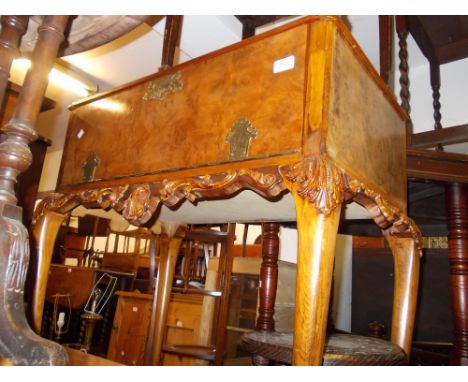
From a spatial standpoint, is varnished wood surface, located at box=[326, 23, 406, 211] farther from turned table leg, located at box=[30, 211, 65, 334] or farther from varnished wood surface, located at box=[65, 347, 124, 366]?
turned table leg, located at box=[30, 211, 65, 334]

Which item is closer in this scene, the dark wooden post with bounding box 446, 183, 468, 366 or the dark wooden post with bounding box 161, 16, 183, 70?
the dark wooden post with bounding box 446, 183, 468, 366

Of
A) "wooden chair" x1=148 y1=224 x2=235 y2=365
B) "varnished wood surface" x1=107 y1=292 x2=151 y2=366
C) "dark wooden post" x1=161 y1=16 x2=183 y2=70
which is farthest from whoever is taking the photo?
"varnished wood surface" x1=107 y1=292 x2=151 y2=366

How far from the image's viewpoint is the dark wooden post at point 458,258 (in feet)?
4.74

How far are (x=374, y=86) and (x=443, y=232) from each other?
1499mm

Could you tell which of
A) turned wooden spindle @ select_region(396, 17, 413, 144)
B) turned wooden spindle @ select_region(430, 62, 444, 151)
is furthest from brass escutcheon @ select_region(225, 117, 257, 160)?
turned wooden spindle @ select_region(430, 62, 444, 151)

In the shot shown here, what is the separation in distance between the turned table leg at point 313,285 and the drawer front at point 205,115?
0.19 metres

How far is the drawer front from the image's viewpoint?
0.92 metres

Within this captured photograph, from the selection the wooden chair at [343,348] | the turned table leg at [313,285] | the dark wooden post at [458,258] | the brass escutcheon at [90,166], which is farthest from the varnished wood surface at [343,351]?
the brass escutcheon at [90,166]

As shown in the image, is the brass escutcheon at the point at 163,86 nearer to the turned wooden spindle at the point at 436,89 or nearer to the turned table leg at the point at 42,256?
the turned table leg at the point at 42,256

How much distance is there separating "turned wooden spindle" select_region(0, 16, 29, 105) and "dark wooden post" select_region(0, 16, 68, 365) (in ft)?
0.64

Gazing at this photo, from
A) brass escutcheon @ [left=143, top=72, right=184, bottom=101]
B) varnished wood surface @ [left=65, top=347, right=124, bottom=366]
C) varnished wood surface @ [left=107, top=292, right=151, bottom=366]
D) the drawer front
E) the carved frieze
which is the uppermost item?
brass escutcheon @ [left=143, top=72, right=184, bottom=101]

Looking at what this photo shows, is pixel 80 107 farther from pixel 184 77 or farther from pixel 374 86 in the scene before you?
pixel 374 86

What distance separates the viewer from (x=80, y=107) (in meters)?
1.50
